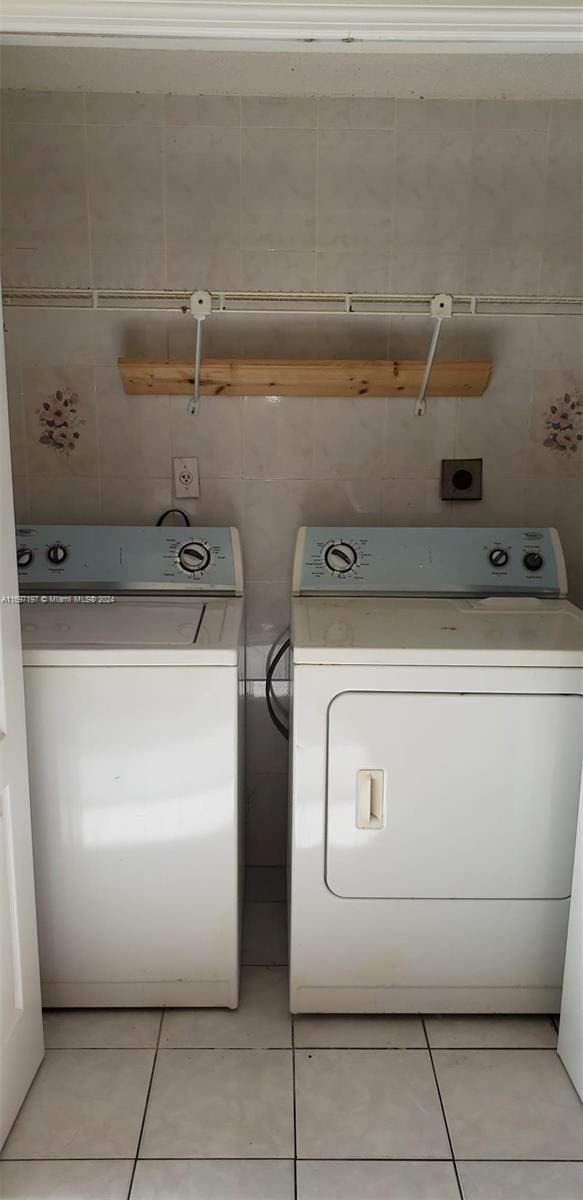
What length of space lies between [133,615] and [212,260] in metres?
1.06

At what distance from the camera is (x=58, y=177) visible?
8.07ft

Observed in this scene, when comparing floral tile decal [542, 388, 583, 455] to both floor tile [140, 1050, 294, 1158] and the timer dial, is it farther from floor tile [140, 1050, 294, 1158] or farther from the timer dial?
floor tile [140, 1050, 294, 1158]

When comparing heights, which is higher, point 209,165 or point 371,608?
point 209,165

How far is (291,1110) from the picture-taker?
182 cm

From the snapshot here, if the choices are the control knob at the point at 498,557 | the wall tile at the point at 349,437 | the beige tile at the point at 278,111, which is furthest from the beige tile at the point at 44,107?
the control knob at the point at 498,557

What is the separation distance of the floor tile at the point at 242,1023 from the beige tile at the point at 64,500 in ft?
4.50

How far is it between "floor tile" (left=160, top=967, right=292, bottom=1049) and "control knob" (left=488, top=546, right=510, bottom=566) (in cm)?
124

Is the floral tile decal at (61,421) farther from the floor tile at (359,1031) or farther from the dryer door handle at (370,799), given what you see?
the floor tile at (359,1031)

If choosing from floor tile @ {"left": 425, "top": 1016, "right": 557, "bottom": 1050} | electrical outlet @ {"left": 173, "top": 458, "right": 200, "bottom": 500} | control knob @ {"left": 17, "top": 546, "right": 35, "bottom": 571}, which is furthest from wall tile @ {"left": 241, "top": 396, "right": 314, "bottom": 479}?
floor tile @ {"left": 425, "top": 1016, "right": 557, "bottom": 1050}

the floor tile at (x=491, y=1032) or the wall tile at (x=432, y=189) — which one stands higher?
the wall tile at (x=432, y=189)

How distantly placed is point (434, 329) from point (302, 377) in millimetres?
411

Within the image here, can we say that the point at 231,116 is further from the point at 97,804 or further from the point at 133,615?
the point at 97,804

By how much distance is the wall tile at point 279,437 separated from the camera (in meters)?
2.60

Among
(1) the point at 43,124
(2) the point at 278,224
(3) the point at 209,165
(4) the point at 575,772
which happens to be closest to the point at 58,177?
(1) the point at 43,124
